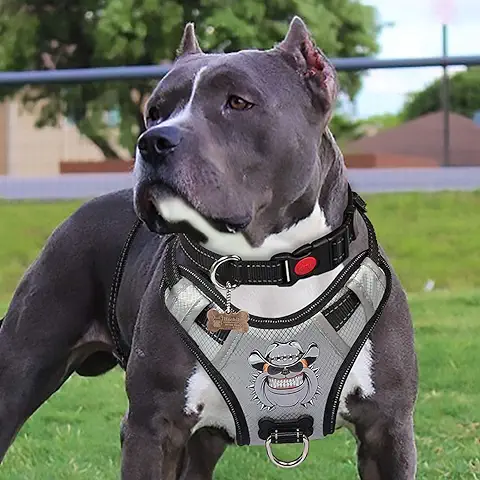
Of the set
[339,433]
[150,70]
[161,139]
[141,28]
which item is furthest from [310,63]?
[141,28]

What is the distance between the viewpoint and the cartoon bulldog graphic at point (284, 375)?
2.71m

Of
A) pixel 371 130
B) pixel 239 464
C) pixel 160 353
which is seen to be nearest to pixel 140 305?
pixel 160 353

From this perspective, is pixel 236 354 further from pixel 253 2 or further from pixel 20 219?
pixel 253 2

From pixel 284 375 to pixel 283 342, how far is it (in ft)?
0.31

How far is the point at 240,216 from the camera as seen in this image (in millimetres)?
2408

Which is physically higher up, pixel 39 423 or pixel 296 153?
pixel 296 153

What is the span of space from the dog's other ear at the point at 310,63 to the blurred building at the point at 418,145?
28.9 ft

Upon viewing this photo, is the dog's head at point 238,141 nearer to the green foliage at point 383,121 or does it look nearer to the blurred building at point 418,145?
the blurred building at point 418,145

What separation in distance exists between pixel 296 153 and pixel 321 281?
396mm

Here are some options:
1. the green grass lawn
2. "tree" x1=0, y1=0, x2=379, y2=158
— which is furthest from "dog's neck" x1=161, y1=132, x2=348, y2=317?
"tree" x1=0, y1=0, x2=379, y2=158

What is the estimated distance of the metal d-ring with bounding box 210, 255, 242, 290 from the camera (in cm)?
267

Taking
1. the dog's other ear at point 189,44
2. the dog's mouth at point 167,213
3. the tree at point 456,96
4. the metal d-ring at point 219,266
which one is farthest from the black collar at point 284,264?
the tree at point 456,96

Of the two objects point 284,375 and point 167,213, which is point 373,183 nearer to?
point 284,375

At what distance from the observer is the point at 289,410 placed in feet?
9.14
